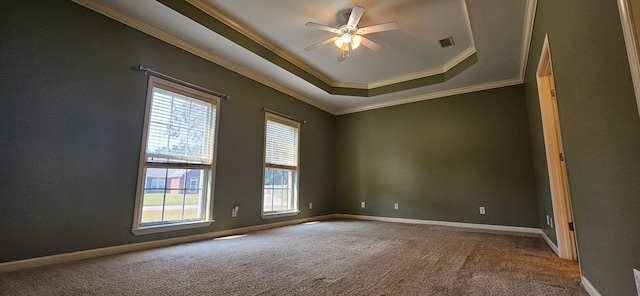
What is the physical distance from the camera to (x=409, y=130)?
5426 mm

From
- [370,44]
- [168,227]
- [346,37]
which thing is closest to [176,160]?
[168,227]

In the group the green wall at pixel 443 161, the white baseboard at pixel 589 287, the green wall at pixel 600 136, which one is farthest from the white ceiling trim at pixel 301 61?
the white baseboard at pixel 589 287

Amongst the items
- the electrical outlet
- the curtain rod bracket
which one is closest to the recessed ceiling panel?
the curtain rod bracket

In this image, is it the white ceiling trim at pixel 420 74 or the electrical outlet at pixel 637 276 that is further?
the white ceiling trim at pixel 420 74

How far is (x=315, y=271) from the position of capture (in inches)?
85.4

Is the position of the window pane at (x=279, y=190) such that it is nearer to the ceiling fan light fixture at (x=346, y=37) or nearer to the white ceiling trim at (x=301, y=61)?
the white ceiling trim at (x=301, y=61)

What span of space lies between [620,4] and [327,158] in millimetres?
5209

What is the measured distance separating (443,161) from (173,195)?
4380 mm

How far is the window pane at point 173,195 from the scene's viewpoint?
9.97ft

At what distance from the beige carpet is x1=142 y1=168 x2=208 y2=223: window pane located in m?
0.43

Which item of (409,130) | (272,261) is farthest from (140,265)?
(409,130)

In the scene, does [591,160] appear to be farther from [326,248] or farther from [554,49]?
[326,248]

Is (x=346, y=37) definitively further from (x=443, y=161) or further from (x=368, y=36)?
(x=443, y=161)

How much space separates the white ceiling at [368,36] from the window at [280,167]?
0.69m
